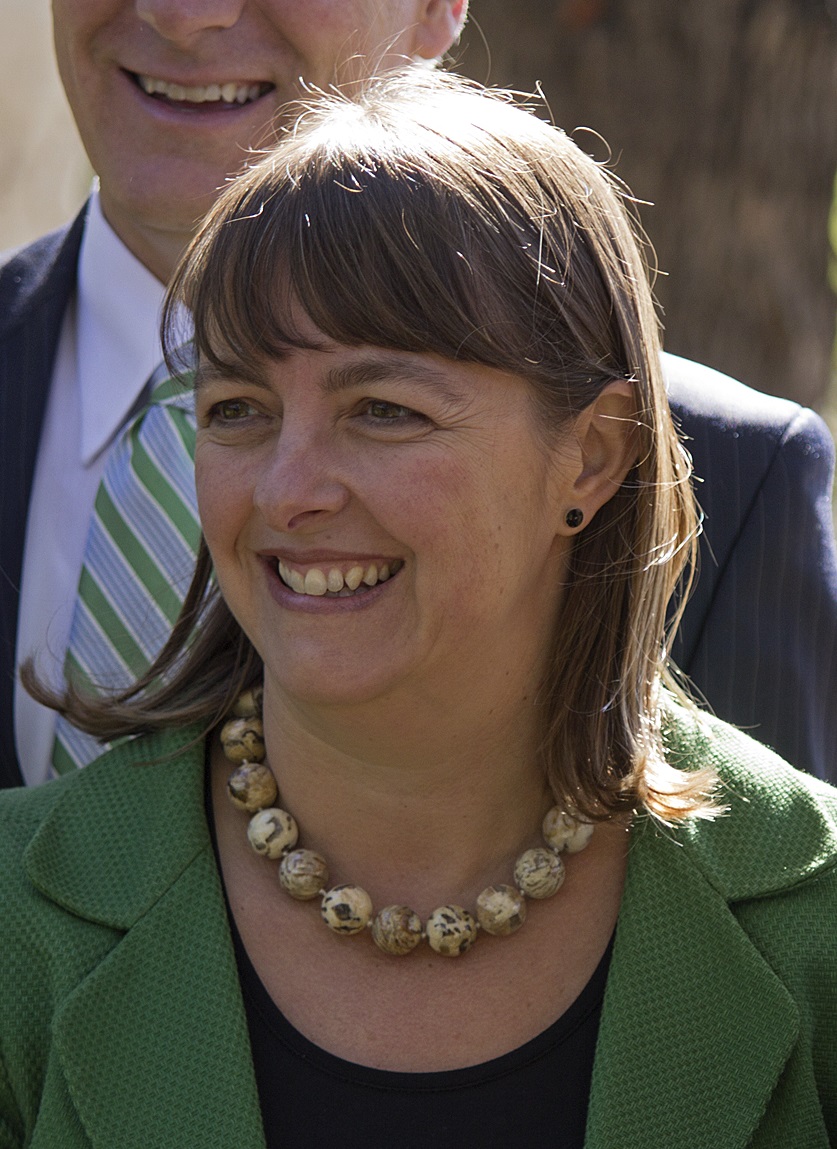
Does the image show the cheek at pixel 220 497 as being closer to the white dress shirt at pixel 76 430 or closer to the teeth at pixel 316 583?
the teeth at pixel 316 583

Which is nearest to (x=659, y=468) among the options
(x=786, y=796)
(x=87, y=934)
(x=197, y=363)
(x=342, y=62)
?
(x=786, y=796)

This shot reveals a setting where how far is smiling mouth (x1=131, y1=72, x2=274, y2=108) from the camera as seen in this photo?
3023 millimetres

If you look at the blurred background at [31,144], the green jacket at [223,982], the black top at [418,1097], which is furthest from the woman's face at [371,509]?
the blurred background at [31,144]

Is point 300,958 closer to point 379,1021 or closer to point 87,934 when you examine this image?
point 379,1021

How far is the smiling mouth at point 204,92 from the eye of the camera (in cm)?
302

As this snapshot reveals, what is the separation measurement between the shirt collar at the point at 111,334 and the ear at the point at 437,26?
0.73 meters

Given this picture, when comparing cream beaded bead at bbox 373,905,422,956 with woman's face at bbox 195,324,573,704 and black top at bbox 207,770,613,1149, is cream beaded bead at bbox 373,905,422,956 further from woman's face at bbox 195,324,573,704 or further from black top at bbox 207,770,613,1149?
woman's face at bbox 195,324,573,704

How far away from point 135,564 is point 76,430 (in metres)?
0.35

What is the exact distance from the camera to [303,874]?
217cm

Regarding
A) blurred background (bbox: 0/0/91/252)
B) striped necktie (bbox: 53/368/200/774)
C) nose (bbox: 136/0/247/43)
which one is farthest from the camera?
blurred background (bbox: 0/0/91/252)

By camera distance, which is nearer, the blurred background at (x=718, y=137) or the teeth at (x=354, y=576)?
the teeth at (x=354, y=576)

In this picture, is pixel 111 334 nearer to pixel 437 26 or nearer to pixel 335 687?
pixel 437 26

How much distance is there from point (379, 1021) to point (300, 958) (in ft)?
0.47

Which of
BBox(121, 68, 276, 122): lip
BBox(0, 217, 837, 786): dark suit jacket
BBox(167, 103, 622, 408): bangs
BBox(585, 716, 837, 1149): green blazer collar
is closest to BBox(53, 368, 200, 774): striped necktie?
BBox(121, 68, 276, 122): lip
